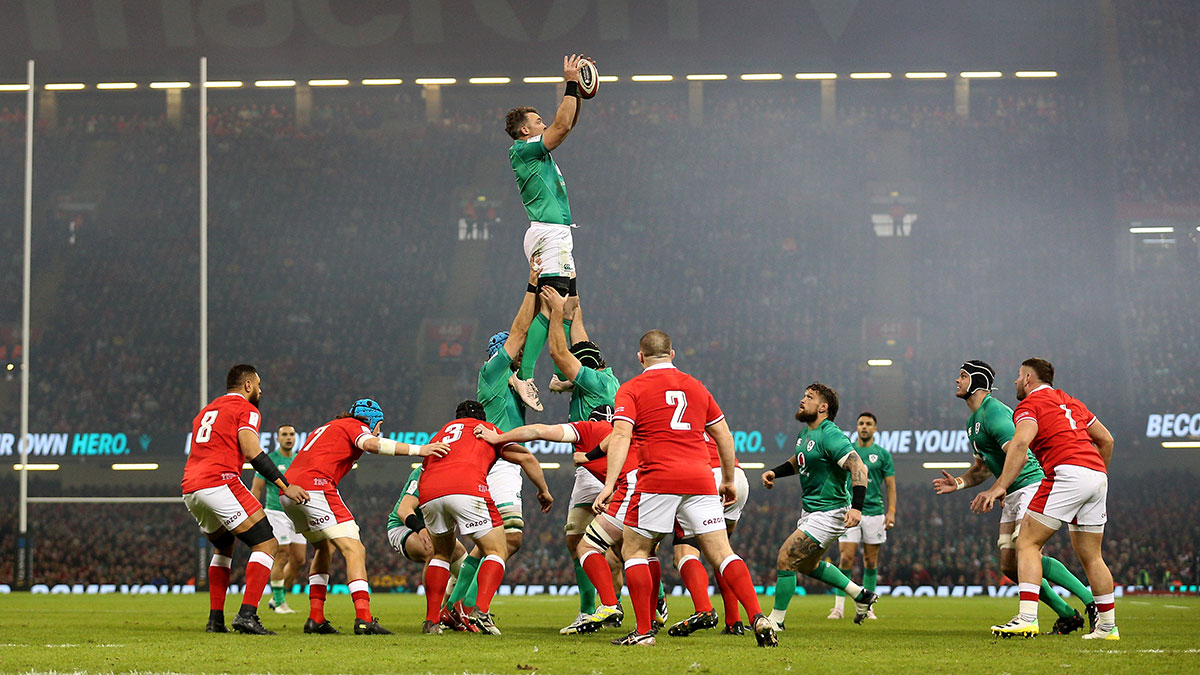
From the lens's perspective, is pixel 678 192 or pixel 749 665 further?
pixel 678 192

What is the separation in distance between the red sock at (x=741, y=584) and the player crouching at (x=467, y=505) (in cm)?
205

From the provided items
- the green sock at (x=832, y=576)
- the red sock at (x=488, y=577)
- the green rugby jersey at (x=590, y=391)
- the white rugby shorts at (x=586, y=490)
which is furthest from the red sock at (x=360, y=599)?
the green sock at (x=832, y=576)

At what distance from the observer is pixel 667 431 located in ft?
25.3

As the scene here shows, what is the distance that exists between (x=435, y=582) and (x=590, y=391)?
2129mm

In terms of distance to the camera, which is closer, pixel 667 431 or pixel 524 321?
pixel 667 431

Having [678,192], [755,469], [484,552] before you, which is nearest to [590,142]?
[678,192]

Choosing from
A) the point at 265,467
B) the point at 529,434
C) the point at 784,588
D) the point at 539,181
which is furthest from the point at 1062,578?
the point at 265,467

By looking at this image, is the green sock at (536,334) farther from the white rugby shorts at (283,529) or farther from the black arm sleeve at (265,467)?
the white rugby shorts at (283,529)

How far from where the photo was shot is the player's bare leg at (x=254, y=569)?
9.01 meters

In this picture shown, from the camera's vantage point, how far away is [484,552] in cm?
919

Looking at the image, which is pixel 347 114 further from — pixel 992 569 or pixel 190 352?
pixel 992 569

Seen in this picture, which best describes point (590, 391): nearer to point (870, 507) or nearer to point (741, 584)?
point (741, 584)

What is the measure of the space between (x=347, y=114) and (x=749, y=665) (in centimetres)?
2939

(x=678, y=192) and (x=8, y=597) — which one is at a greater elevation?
(x=678, y=192)
